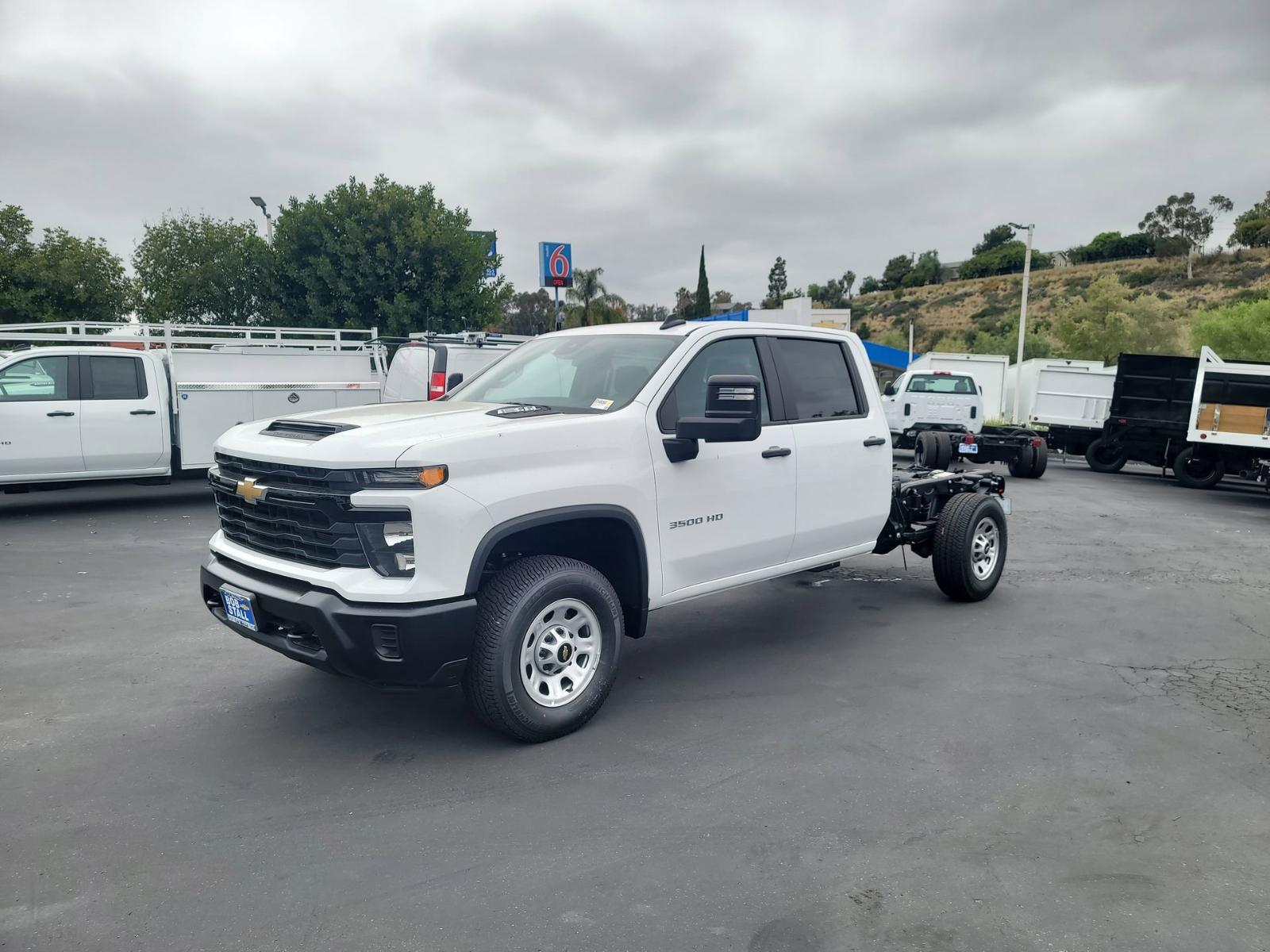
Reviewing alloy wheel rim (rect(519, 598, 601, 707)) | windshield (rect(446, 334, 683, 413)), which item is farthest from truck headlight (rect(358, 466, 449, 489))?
windshield (rect(446, 334, 683, 413))

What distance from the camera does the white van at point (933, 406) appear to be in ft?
58.4

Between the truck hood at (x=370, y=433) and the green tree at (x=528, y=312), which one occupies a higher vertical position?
the green tree at (x=528, y=312)

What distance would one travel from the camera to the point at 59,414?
34.0 feet

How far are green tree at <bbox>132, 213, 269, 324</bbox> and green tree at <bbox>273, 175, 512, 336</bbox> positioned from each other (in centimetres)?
269

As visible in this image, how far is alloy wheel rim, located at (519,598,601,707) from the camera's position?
418 centimetres

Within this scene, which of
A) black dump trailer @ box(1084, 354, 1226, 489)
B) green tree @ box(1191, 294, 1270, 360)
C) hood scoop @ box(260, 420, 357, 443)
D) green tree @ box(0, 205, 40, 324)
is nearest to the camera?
hood scoop @ box(260, 420, 357, 443)

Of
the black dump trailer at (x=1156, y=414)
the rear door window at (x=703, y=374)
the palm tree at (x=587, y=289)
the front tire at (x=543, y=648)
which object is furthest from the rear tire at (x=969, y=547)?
the palm tree at (x=587, y=289)

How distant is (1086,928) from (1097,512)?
10633mm

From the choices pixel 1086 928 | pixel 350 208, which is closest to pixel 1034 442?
pixel 1086 928

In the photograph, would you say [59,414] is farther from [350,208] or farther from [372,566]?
[350,208]

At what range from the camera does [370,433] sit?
154 inches

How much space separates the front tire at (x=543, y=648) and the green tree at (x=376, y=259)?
24.3 m

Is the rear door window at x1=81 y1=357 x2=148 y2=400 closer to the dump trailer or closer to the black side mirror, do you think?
the black side mirror

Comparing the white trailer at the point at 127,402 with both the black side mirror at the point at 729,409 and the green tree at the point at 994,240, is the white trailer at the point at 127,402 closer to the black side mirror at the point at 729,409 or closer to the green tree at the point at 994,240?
the black side mirror at the point at 729,409
